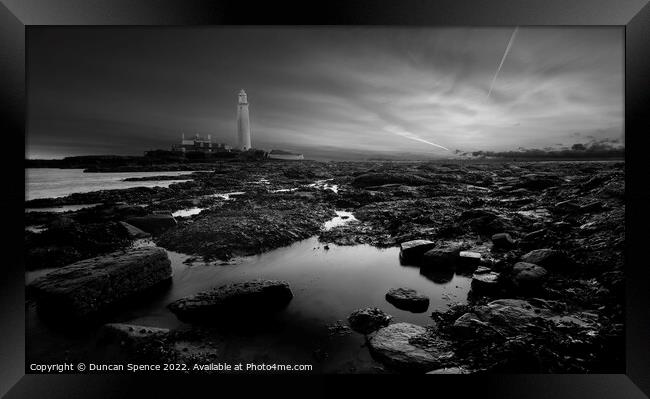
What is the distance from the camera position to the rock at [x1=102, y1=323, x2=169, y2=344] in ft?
7.59

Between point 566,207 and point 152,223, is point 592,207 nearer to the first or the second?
point 566,207

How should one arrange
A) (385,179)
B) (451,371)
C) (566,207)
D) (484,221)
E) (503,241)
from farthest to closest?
(385,179), (484,221), (566,207), (503,241), (451,371)

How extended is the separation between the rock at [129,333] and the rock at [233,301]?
0.22 meters

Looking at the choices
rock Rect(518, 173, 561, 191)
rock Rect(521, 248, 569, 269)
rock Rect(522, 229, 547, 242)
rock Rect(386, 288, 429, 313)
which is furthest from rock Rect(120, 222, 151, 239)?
rock Rect(518, 173, 561, 191)

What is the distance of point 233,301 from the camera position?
255 cm

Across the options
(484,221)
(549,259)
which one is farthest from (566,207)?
(549,259)

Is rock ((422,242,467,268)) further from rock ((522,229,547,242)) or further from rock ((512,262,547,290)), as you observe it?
rock ((522,229,547,242))

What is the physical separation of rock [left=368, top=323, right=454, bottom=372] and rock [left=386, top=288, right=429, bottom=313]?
29cm

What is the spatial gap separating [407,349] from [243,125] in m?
3.22

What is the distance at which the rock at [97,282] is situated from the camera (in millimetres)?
2338

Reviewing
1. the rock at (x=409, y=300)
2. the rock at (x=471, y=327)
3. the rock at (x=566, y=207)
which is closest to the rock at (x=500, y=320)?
the rock at (x=471, y=327)
